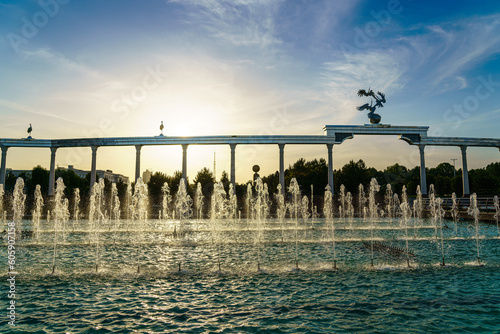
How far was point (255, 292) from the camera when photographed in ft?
28.6

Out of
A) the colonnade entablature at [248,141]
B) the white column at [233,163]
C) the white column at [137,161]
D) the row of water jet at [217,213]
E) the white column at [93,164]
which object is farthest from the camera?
the white column at [93,164]

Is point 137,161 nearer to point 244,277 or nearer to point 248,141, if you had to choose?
point 248,141

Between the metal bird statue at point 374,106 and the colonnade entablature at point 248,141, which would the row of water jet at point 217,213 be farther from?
the metal bird statue at point 374,106

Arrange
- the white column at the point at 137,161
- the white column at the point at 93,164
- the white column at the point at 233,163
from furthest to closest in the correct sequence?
the white column at the point at 93,164 → the white column at the point at 137,161 → the white column at the point at 233,163

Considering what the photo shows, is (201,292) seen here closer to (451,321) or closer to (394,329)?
(394,329)

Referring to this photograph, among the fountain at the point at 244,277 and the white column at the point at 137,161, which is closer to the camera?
the fountain at the point at 244,277

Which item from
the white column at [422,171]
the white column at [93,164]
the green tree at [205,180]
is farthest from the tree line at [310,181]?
the white column at [422,171]

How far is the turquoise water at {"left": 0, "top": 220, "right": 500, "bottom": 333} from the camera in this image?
6703 mm

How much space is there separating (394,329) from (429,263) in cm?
690

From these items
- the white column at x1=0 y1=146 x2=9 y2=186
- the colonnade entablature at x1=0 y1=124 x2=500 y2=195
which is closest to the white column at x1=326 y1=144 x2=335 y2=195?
the colonnade entablature at x1=0 y1=124 x2=500 y2=195

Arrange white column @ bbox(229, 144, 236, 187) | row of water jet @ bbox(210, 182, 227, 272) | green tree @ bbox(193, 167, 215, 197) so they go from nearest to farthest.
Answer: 1. row of water jet @ bbox(210, 182, 227, 272)
2. white column @ bbox(229, 144, 236, 187)
3. green tree @ bbox(193, 167, 215, 197)

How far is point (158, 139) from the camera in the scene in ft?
134

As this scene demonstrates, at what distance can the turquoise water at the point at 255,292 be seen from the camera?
22.0 feet

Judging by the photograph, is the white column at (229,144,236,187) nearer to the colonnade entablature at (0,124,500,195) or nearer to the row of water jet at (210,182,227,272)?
the colonnade entablature at (0,124,500,195)
